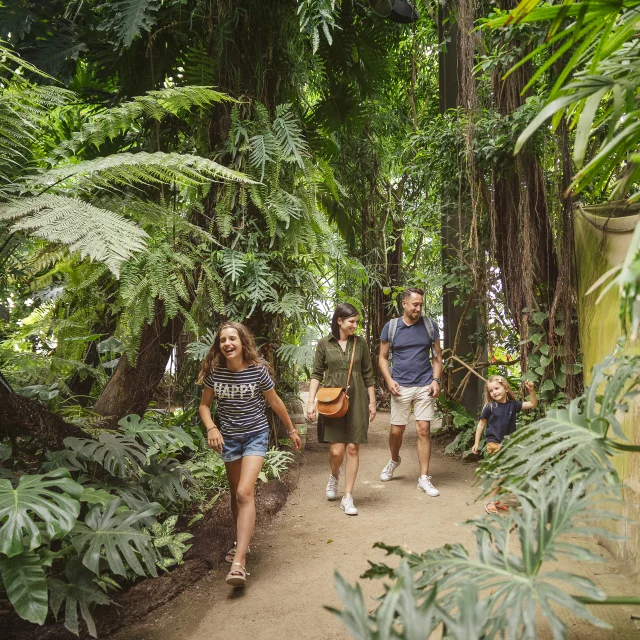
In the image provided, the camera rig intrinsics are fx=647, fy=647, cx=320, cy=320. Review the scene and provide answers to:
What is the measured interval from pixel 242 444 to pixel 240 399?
10.8 inches

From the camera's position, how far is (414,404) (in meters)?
5.46

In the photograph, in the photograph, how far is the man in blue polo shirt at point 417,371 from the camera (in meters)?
5.38

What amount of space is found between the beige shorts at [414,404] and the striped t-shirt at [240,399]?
71.7 inches

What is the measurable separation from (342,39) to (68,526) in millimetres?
5279

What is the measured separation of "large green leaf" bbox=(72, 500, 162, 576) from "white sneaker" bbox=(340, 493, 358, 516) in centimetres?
178

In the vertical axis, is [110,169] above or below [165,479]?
above

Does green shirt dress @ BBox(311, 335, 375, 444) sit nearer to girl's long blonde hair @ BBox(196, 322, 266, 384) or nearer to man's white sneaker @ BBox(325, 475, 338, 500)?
man's white sneaker @ BBox(325, 475, 338, 500)

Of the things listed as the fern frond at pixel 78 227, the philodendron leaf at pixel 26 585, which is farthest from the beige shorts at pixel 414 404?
the philodendron leaf at pixel 26 585

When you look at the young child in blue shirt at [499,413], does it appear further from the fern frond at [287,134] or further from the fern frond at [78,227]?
the fern frond at [78,227]

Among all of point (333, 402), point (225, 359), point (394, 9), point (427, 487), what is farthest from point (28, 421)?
point (394, 9)

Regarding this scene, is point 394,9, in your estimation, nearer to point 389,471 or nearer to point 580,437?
point 389,471

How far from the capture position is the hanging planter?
5.61 metres

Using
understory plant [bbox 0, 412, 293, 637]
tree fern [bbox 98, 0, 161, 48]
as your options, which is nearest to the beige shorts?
understory plant [bbox 0, 412, 293, 637]

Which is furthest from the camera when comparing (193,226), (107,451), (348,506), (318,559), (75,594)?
(348,506)
